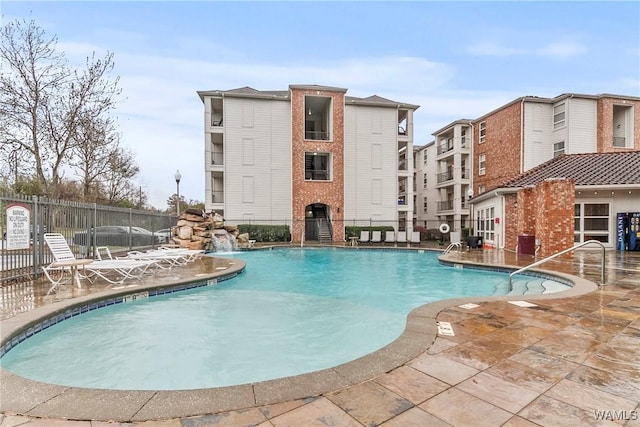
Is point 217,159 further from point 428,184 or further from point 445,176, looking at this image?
point 428,184

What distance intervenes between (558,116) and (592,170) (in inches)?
405

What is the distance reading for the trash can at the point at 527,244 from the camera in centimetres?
1136

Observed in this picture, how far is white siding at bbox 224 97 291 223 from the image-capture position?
21422mm

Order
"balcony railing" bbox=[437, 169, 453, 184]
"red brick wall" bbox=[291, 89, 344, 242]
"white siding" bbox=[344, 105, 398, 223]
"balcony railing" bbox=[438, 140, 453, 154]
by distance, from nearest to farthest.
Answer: "red brick wall" bbox=[291, 89, 344, 242] → "white siding" bbox=[344, 105, 398, 223] → "balcony railing" bbox=[437, 169, 453, 184] → "balcony railing" bbox=[438, 140, 453, 154]

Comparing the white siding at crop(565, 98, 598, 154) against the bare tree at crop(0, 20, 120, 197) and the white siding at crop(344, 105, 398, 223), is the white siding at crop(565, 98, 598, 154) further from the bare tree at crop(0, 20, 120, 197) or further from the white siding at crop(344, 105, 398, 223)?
the bare tree at crop(0, 20, 120, 197)

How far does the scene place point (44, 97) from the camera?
12.5 m

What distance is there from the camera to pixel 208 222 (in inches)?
629

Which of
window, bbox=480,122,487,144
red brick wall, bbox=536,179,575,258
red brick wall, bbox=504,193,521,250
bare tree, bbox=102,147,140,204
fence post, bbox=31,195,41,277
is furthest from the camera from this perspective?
window, bbox=480,122,487,144

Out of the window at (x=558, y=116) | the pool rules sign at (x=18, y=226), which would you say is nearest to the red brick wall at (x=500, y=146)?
the window at (x=558, y=116)

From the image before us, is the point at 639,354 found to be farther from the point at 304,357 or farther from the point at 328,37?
the point at 328,37

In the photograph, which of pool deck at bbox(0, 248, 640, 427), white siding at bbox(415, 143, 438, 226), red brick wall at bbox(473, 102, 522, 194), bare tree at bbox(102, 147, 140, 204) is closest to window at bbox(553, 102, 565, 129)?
red brick wall at bbox(473, 102, 522, 194)

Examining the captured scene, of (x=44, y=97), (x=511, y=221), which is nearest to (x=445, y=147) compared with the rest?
(x=511, y=221)

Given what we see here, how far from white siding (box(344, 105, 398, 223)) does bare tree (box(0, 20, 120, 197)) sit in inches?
571

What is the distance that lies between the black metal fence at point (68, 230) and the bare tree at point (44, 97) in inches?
169
